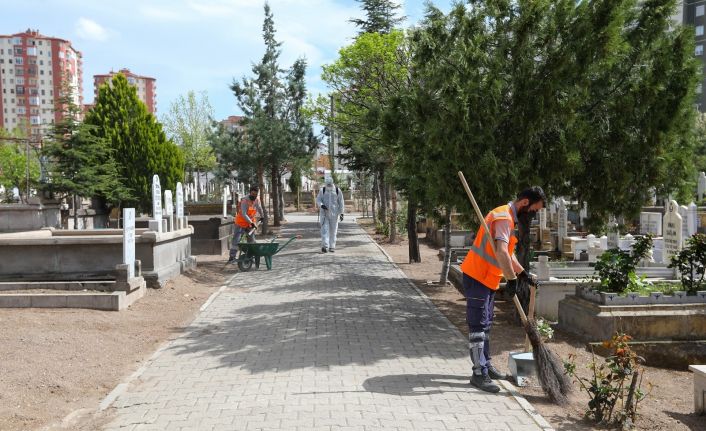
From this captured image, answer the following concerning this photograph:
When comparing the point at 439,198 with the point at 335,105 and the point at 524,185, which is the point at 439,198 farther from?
the point at 335,105

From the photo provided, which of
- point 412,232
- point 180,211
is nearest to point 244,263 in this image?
point 180,211

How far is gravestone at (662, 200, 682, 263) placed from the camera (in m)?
10.4

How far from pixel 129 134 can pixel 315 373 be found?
1905 centimetres

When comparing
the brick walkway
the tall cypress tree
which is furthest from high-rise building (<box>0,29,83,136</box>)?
the brick walkway

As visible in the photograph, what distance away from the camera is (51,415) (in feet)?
16.8

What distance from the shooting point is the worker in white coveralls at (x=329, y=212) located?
18484 millimetres

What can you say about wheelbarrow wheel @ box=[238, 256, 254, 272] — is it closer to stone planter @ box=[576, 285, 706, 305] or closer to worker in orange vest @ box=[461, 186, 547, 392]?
stone planter @ box=[576, 285, 706, 305]

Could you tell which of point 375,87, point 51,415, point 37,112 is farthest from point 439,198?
point 37,112

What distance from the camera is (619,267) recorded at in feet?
24.0

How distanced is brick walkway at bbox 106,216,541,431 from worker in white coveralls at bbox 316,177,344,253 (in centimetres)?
761

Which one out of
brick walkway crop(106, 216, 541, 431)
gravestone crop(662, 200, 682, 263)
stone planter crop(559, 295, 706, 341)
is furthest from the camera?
gravestone crop(662, 200, 682, 263)

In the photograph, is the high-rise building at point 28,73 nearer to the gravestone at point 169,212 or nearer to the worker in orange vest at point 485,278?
the gravestone at point 169,212

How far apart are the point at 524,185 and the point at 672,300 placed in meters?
2.25

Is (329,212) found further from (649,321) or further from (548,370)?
(548,370)
